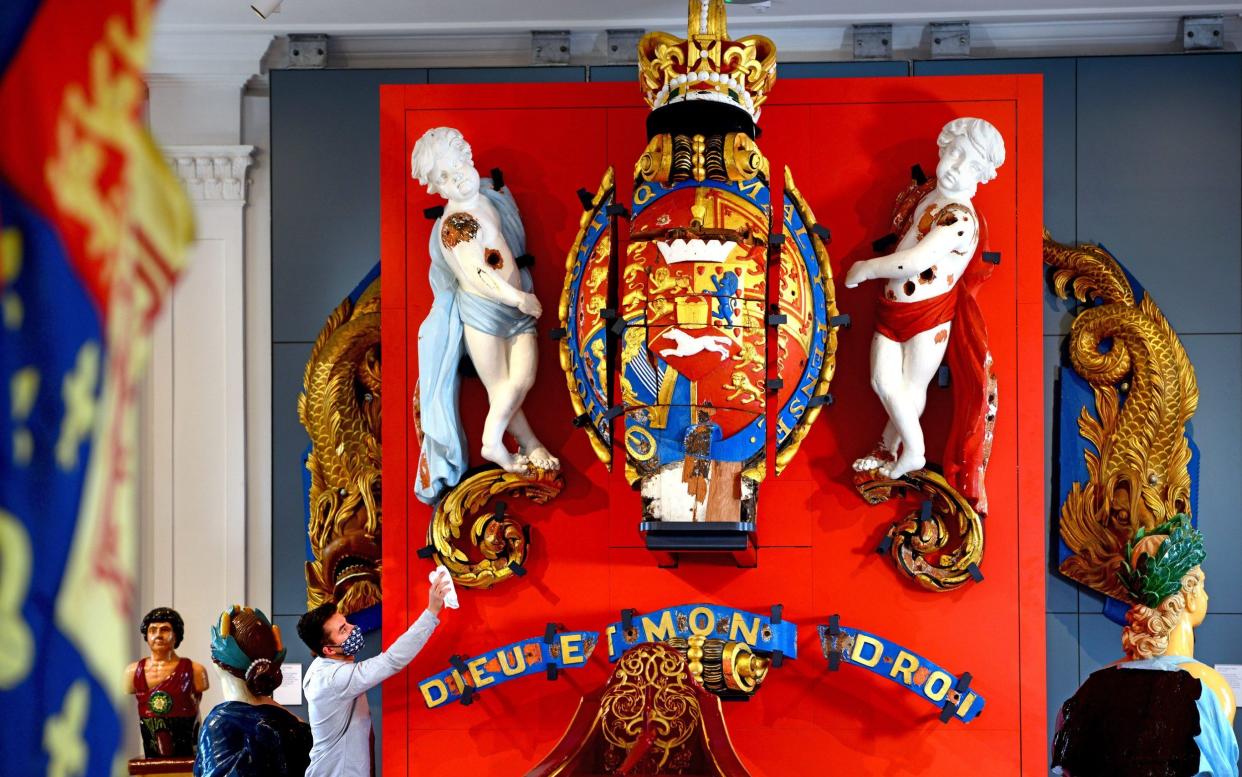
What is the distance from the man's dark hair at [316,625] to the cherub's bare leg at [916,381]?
206 cm

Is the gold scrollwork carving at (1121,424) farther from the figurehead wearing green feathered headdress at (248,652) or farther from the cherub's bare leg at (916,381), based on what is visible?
the figurehead wearing green feathered headdress at (248,652)

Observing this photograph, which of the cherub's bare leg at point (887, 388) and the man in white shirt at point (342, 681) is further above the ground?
the cherub's bare leg at point (887, 388)

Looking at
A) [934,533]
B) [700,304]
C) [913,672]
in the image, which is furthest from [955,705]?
[700,304]

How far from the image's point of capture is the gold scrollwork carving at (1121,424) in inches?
226

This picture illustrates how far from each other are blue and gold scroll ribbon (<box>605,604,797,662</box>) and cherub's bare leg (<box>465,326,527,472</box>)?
2.37ft

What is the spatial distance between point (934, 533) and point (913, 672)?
0.51 m

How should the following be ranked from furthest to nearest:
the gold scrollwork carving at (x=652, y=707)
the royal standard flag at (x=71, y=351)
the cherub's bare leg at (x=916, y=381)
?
the cherub's bare leg at (x=916, y=381)
the gold scrollwork carving at (x=652, y=707)
the royal standard flag at (x=71, y=351)

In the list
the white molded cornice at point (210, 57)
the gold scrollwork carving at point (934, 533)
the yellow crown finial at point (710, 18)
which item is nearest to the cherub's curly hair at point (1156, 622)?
the gold scrollwork carving at point (934, 533)

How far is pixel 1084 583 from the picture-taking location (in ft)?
19.1

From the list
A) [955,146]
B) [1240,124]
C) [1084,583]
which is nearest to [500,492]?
[955,146]

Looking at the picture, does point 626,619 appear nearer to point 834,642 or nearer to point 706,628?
point 706,628

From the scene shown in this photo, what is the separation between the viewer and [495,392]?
520cm

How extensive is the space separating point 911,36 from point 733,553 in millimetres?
2618

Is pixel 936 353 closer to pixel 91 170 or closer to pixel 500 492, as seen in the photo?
pixel 500 492
